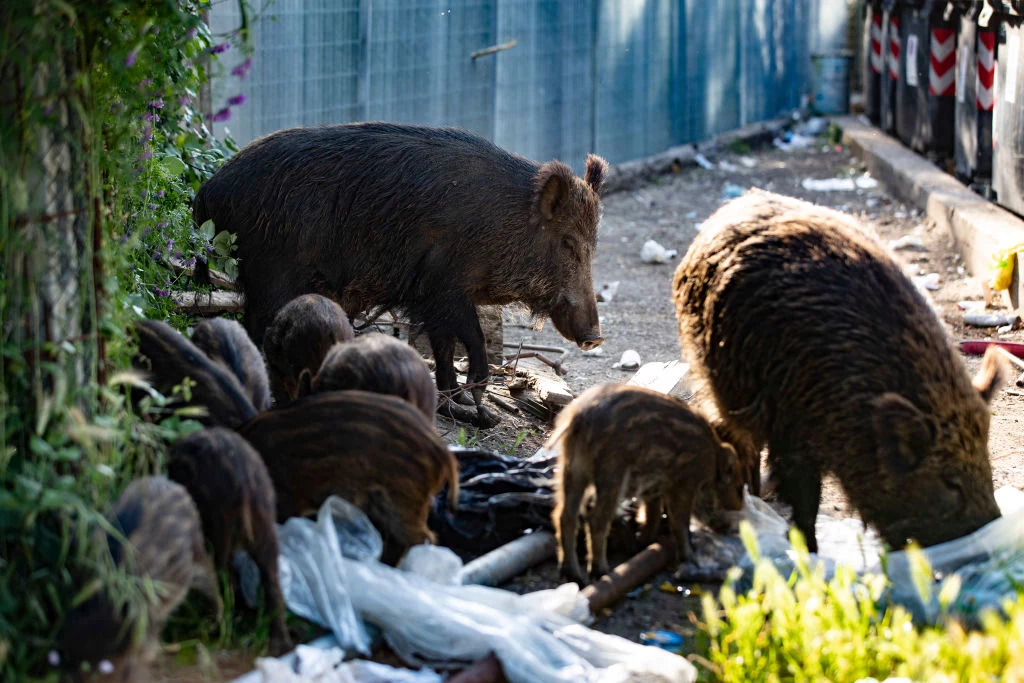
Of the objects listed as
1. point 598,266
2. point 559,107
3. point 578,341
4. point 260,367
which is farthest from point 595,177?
point 559,107

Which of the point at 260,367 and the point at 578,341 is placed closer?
the point at 260,367

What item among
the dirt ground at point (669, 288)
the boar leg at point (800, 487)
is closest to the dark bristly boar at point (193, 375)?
the dirt ground at point (669, 288)

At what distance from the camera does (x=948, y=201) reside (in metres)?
10.8

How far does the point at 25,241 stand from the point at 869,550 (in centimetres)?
310

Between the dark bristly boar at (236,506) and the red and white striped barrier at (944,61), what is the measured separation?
10.9 metres

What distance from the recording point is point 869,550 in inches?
176

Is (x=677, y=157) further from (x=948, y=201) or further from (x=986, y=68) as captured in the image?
(x=986, y=68)

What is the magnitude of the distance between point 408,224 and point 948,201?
6.48 metres

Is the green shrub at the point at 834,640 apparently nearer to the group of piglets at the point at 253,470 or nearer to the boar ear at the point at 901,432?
the boar ear at the point at 901,432

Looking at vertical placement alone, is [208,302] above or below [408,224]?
below

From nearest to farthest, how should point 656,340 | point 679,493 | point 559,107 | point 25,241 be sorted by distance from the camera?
point 25,241
point 679,493
point 656,340
point 559,107

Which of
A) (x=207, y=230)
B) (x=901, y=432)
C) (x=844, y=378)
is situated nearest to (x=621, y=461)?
(x=844, y=378)

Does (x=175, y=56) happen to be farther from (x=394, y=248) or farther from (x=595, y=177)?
(x=595, y=177)

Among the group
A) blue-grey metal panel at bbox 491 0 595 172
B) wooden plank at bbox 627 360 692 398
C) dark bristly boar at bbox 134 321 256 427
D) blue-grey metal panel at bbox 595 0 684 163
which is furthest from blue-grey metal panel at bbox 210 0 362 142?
blue-grey metal panel at bbox 595 0 684 163
